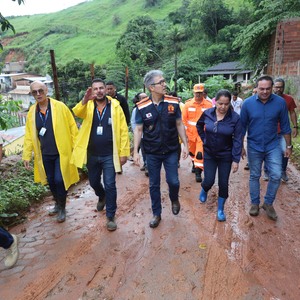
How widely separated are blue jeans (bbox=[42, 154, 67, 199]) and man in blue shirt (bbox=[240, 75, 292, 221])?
263cm

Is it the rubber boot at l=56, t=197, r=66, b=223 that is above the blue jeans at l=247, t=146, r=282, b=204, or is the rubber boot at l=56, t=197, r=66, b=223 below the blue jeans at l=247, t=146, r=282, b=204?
below

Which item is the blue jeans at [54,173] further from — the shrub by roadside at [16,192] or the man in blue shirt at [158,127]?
the man in blue shirt at [158,127]

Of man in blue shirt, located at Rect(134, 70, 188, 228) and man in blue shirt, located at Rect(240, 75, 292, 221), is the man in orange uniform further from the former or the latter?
man in blue shirt, located at Rect(134, 70, 188, 228)

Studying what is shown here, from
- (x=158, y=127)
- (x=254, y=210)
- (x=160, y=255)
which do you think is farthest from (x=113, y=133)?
(x=254, y=210)

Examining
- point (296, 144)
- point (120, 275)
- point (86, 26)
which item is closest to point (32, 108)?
point (120, 275)

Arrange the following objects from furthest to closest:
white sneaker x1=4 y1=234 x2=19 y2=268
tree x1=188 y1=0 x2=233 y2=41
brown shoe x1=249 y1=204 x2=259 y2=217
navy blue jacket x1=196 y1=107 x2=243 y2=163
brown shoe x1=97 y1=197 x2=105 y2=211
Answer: tree x1=188 y1=0 x2=233 y2=41 < brown shoe x1=97 y1=197 x2=105 y2=211 < brown shoe x1=249 y1=204 x2=259 y2=217 < navy blue jacket x1=196 y1=107 x2=243 y2=163 < white sneaker x1=4 y1=234 x2=19 y2=268

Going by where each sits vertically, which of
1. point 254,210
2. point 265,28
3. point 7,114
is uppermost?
point 265,28

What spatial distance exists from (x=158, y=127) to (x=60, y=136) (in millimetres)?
1347

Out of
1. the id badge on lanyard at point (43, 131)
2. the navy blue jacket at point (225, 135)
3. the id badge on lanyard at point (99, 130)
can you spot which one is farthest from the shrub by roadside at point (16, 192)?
the navy blue jacket at point (225, 135)

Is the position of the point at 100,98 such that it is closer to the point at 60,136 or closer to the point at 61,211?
the point at 60,136

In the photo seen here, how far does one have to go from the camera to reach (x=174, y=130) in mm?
3795

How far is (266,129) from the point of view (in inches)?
152

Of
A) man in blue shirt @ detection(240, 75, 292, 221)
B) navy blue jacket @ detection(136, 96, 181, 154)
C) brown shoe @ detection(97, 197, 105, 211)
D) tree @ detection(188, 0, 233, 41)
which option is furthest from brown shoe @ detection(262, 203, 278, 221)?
tree @ detection(188, 0, 233, 41)

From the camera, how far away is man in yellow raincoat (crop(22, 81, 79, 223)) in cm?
393
